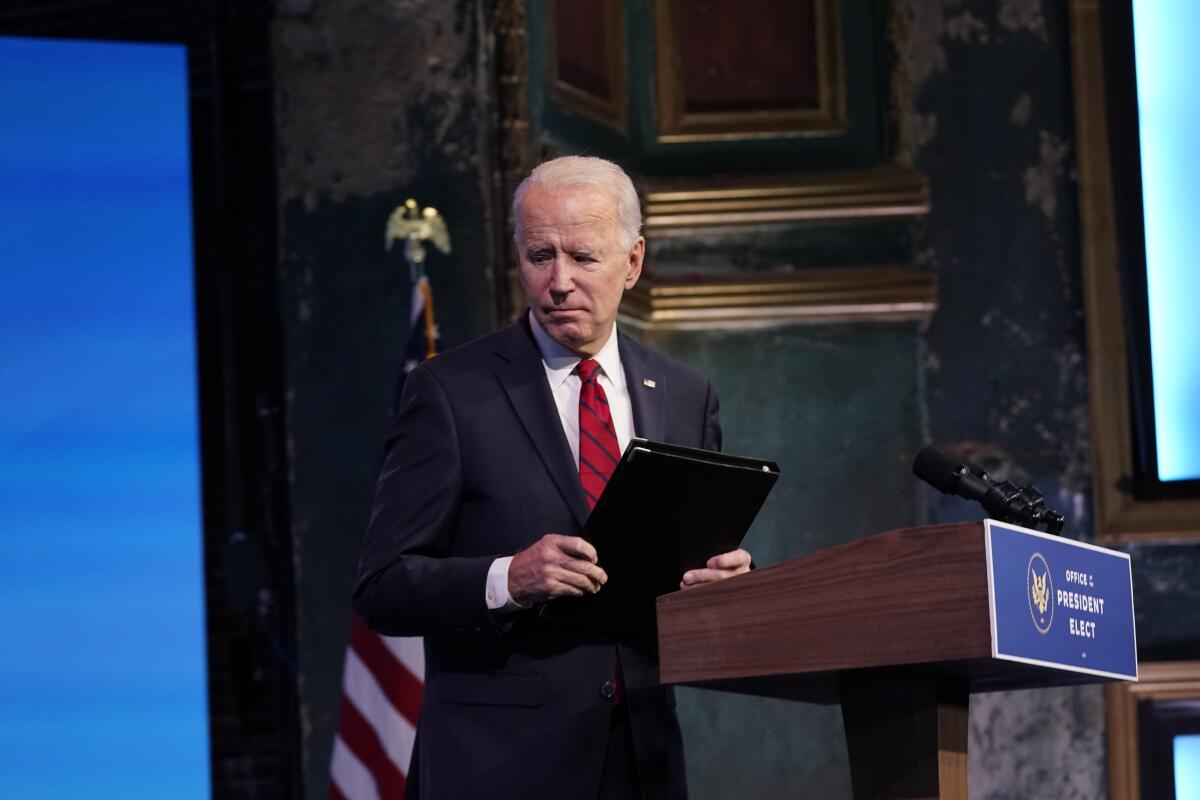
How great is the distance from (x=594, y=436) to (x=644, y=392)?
0.13 m

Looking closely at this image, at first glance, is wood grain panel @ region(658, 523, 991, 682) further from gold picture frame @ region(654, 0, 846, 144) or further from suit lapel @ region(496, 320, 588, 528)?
gold picture frame @ region(654, 0, 846, 144)

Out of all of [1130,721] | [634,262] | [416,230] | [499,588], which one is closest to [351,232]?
[416,230]

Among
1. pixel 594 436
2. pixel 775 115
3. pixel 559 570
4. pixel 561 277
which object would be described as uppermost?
pixel 775 115

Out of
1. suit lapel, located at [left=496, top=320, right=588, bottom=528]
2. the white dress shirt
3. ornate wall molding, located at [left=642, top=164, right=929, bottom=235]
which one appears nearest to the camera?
suit lapel, located at [left=496, top=320, right=588, bottom=528]

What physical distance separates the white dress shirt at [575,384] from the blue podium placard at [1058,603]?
741mm

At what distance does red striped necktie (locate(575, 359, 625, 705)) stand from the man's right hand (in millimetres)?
237

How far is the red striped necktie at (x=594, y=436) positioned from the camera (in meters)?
2.37

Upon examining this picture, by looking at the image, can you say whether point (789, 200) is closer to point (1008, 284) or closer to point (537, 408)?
point (1008, 284)

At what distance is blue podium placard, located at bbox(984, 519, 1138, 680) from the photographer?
69.6 inches

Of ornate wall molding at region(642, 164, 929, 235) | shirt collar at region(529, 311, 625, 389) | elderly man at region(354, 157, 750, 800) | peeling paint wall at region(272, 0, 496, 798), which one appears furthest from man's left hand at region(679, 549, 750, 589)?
ornate wall molding at region(642, 164, 929, 235)

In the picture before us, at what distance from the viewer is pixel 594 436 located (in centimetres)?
240

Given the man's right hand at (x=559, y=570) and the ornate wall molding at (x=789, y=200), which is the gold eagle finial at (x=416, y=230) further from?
the man's right hand at (x=559, y=570)

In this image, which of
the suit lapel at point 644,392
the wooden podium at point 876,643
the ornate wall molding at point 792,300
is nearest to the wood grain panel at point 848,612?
the wooden podium at point 876,643

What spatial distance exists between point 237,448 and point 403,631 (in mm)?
2588
